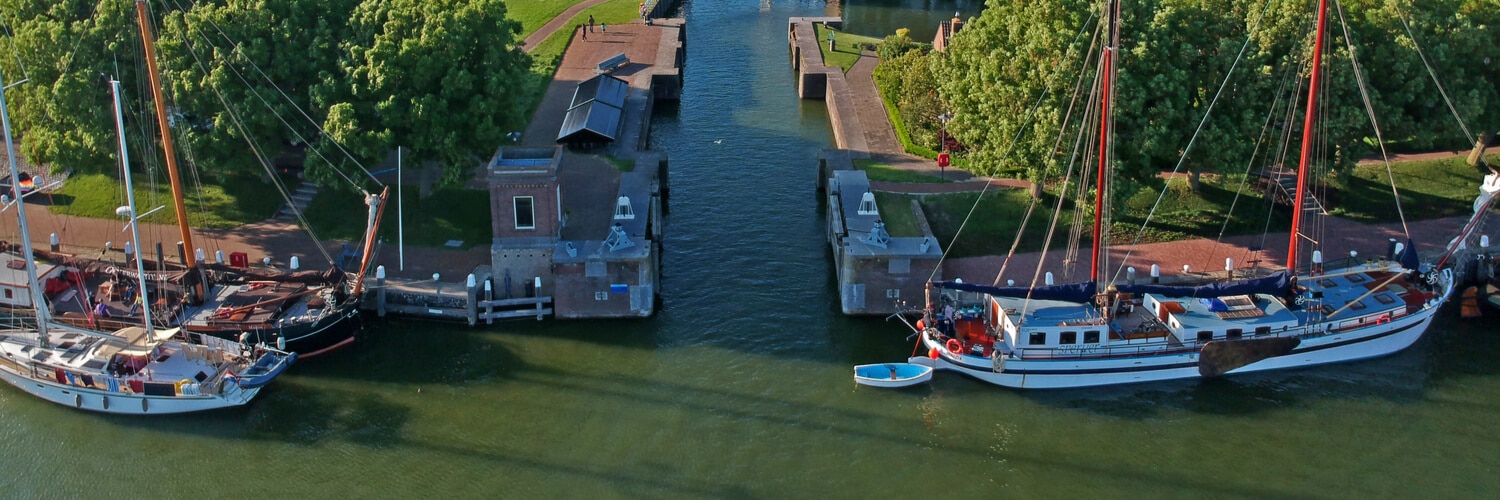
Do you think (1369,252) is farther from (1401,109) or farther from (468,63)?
(468,63)

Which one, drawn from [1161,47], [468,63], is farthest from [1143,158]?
[468,63]

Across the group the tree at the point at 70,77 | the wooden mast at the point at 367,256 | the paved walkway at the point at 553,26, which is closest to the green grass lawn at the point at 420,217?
the wooden mast at the point at 367,256

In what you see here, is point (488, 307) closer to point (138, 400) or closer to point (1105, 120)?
point (138, 400)

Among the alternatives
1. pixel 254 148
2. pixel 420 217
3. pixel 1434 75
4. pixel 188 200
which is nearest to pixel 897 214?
pixel 420 217

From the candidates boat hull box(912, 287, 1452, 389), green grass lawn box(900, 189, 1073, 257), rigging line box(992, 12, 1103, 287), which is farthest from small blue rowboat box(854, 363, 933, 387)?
green grass lawn box(900, 189, 1073, 257)

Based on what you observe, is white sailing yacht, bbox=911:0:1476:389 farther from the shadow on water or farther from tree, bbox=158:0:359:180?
tree, bbox=158:0:359:180

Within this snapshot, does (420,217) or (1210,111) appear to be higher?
(1210,111)
